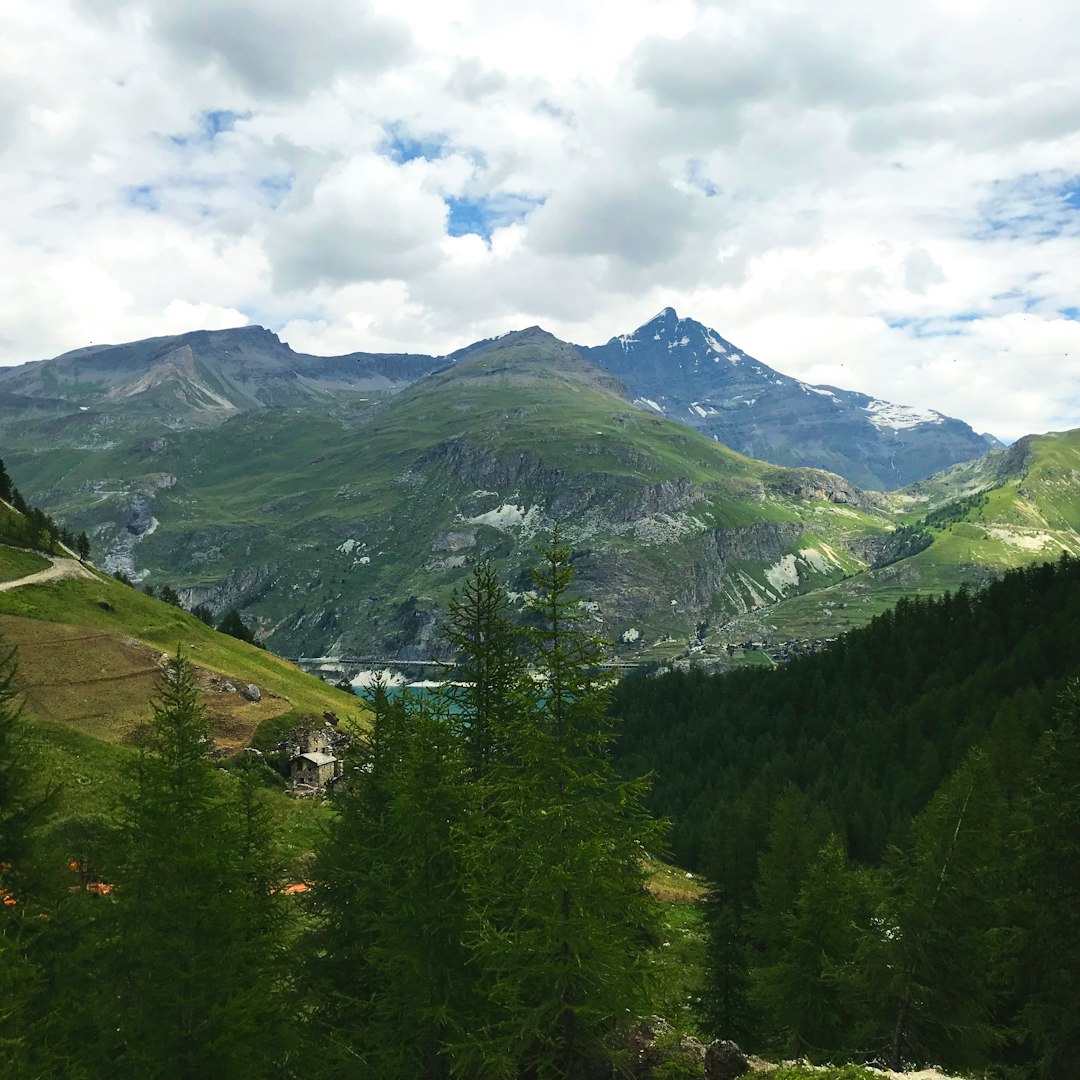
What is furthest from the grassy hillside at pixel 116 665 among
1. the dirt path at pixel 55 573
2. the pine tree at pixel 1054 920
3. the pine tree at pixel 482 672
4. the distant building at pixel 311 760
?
the pine tree at pixel 1054 920

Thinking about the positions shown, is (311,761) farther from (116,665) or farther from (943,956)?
(943,956)

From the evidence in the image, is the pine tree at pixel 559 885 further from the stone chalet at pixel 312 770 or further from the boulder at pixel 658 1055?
the stone chalet at pixel 312 770

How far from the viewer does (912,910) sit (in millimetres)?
26984

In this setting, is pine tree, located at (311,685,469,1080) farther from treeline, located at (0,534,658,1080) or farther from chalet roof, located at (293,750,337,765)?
chalet roof, located at (293,750,337,765)

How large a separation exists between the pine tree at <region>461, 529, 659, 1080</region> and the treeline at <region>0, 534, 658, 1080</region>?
64 millimetres

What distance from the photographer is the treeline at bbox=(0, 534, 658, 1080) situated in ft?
60.4

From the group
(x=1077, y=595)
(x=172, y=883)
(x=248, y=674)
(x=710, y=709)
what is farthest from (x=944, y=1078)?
(x=710, y=709)

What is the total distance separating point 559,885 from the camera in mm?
18016

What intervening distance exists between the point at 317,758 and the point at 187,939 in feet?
172

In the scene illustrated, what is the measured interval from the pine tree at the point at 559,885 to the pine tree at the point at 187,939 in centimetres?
614

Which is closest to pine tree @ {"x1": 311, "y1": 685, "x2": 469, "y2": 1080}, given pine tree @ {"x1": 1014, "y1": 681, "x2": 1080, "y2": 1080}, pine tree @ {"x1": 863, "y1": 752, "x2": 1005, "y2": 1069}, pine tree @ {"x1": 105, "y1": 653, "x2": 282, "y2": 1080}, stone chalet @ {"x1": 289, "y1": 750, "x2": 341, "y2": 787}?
pine tree @ {"x1": 105, "y1": 653, "x2": 282, "y2": 1080}

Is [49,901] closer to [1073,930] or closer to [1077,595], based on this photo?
[1073,930]

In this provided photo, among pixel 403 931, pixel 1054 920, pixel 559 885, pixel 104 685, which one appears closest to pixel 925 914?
pixel 1054 920

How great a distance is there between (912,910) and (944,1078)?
6682 mm
